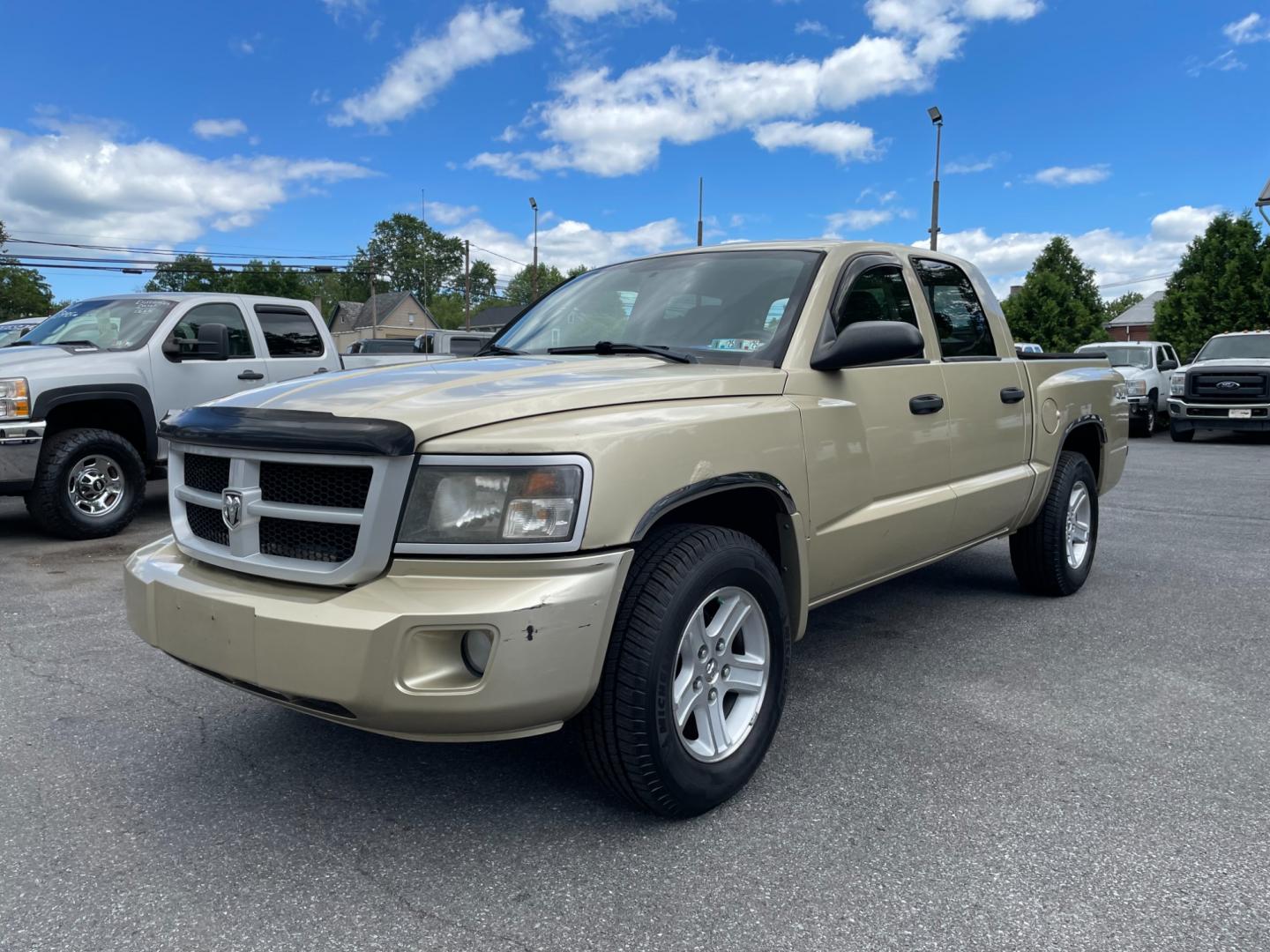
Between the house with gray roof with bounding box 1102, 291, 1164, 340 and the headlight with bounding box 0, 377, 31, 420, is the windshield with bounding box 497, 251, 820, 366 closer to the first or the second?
the headlight with bounding box 0, 377, 31, 420

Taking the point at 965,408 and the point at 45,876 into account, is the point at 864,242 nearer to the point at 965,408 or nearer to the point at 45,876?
the point at 965,408

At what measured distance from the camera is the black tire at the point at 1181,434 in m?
16.7

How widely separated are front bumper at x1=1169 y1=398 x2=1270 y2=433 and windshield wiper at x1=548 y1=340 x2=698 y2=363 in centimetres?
1582

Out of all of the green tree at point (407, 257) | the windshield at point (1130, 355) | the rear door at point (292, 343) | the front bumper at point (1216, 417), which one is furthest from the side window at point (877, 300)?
the green tree at point (407, 257)

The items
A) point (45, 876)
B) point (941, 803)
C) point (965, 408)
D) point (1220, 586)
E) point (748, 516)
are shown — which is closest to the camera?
point (45, 876)

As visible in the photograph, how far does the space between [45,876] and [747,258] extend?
3047 millimetres

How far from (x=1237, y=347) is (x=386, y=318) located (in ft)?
246

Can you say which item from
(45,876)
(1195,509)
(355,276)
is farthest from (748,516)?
(355,276)

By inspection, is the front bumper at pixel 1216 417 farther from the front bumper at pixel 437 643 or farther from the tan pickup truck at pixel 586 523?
the front bumper at pixel 437 643

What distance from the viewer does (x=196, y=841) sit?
265 centimetres

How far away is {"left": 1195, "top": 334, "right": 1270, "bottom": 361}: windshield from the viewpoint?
16.7 m

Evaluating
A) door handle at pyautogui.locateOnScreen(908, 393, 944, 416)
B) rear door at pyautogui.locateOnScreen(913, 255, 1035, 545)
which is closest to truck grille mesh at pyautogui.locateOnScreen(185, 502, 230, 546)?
door handle at pyautogui.locateOnScreen(908, 393, 944, 416)

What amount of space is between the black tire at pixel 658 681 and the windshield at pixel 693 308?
34.6 inches

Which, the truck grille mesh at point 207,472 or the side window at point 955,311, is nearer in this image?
the truck grille mesh at point 207,472
